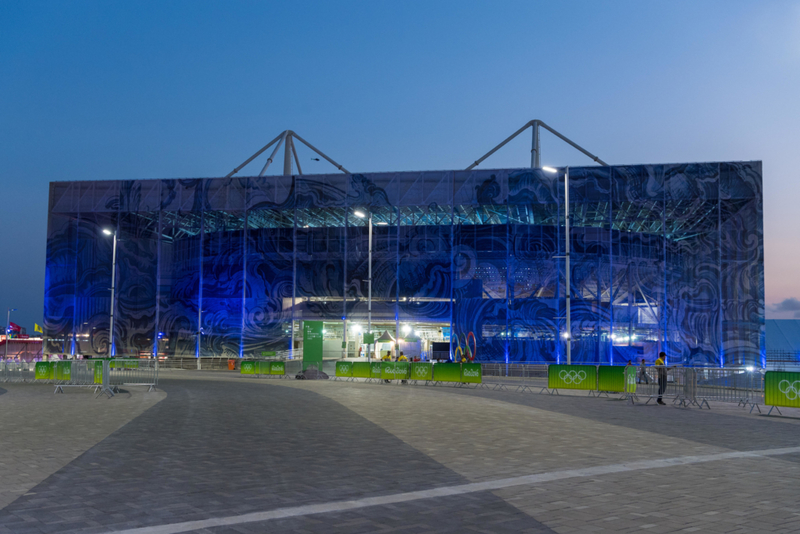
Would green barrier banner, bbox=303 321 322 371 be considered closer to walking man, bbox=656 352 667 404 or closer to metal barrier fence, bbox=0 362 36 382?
metal barrier fence, bbox=0 362 36 382

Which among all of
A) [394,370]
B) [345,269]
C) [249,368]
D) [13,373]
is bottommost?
[249,368]

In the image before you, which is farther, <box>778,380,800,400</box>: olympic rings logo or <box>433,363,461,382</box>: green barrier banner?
<box>433,363,461,382</box>: green barrier banner

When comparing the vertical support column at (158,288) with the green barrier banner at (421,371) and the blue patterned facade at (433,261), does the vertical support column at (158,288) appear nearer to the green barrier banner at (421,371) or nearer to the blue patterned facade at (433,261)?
the blue patterned facade at (433,261)

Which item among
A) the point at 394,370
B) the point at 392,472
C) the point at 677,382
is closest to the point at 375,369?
the point at 394,370

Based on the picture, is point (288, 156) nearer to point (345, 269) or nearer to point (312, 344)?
point (345, 269)

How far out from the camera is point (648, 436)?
13.9m

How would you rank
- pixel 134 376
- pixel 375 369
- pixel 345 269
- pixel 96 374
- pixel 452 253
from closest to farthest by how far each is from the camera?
pixel 96 374 < pixel 134 376 < pixel 375 369 < pixel 452 253 < pixel 345 269

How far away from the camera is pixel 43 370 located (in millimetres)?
33906

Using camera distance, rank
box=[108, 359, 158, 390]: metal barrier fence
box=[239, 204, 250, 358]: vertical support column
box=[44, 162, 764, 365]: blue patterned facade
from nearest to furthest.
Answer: box=[108, 359, 158, 390]: metal barrier fence
box=[44, 162, 764, 365]: blue patterned facade
box=[239, 204, 250, 358]: vertical support column

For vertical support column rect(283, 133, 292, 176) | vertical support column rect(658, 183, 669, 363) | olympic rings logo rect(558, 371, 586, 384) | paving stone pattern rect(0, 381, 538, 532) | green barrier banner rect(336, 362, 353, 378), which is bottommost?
green barrier banner rect(336, 362, 353, 378)

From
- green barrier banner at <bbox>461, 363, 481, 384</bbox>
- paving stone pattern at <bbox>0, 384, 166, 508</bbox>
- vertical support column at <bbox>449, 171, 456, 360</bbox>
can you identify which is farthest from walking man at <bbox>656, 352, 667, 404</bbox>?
vertical support column at <bbox>449, 171, 456, 360</bbox>

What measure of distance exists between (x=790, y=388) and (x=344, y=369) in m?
24.2

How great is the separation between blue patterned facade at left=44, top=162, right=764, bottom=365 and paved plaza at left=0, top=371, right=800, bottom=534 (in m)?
39.4

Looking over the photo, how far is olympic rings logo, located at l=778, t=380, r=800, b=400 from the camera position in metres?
19.3
